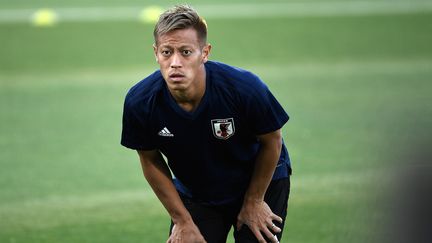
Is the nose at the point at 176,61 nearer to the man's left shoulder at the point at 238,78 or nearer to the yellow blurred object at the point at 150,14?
the man's left shoulder at the point at 238,78

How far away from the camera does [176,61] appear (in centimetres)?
436

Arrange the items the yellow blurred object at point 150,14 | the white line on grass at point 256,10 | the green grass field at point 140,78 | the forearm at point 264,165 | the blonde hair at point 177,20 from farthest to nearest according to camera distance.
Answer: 1. the white line on grass at point 256,10
2. the yellow blurred object at point 150,14
3. the green grass field at point 140,78
4. the forearm at point 264,165
5. the blonde hair at point 177,20

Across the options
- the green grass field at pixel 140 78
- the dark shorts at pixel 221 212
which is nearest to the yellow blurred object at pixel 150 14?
the green grass field at pixel 140 78

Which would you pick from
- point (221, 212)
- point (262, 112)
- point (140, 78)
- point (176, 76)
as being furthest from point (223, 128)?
point (140, 78)

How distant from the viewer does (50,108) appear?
34.9ft

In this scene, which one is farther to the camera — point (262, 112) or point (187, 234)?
point (187, 234)

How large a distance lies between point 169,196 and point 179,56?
820 millimetres

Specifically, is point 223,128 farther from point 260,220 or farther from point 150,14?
point 150,14

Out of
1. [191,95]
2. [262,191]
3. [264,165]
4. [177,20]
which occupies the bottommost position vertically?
[262,191]

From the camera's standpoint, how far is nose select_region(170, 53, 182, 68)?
14.3ft

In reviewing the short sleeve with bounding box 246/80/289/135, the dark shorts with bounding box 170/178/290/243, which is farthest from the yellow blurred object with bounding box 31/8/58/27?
the short sleeve with bounding box 246/80/289/135

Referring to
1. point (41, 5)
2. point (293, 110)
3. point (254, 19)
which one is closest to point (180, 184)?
point (293, 110)

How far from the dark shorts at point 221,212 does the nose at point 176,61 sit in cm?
95

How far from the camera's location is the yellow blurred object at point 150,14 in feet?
49.9
